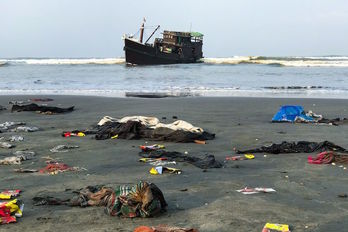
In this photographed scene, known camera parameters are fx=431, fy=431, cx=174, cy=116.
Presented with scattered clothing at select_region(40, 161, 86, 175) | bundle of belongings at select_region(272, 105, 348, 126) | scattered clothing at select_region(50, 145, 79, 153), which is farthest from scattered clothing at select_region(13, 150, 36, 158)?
bundle of belongings at select_region(272, 105, 348, 126)

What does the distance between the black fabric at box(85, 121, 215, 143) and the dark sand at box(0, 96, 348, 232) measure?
259 millimetres

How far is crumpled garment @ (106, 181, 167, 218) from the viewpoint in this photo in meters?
4.53

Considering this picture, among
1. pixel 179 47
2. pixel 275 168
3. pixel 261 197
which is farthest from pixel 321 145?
pixel 179 47

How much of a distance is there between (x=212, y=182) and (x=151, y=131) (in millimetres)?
3881

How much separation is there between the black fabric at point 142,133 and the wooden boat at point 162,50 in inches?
1947

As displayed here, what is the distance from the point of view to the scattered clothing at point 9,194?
5.24m

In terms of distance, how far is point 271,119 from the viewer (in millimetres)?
12961

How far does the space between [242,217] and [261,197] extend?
0.83m

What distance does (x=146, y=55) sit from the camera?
5916 cm


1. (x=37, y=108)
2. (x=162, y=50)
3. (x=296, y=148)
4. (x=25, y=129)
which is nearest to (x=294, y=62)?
(x=162, y=50)

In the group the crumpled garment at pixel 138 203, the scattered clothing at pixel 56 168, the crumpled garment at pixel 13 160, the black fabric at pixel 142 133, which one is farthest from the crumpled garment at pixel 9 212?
the black fabric at pixel 142 133

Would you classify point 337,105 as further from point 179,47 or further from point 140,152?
point 179,47

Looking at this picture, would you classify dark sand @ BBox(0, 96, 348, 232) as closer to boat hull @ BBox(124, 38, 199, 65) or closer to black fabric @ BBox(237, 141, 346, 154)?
black fabric @ BBox(237, 141, 346, 154)

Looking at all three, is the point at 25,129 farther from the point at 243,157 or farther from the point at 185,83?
the point at 185,83
